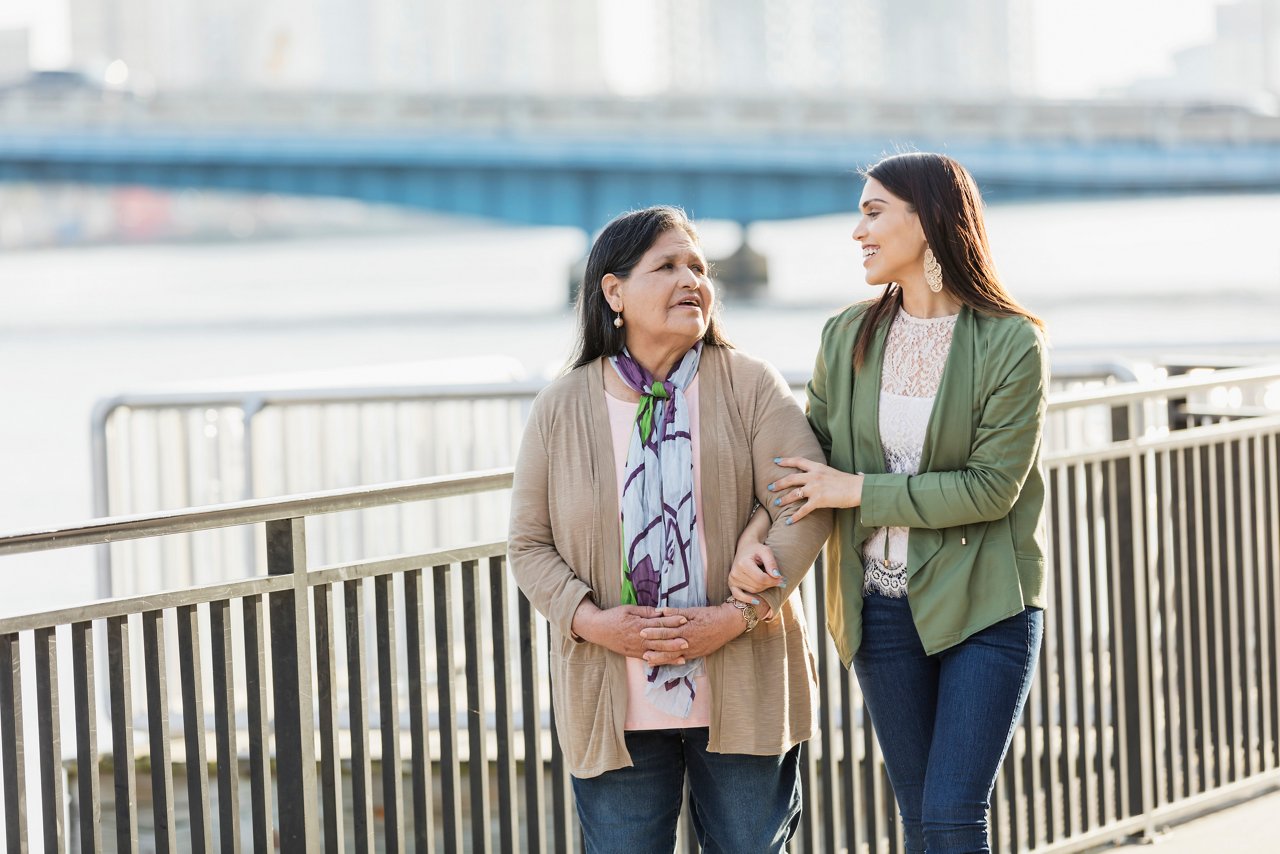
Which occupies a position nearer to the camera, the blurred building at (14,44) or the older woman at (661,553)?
the older woman at (661,553)

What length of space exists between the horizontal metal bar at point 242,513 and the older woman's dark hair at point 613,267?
1.56ft

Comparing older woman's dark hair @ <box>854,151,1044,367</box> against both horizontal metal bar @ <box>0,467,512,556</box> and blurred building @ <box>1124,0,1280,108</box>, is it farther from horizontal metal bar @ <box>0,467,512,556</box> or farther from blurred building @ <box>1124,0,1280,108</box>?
blurred building @ <box>1124,0,1280,108</box>

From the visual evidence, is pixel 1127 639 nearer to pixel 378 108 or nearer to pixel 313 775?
pixel 313 775

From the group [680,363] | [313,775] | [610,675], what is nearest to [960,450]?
[680,363]

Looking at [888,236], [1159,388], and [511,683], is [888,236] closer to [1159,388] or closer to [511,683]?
[511,683]

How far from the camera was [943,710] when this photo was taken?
3.07 meters

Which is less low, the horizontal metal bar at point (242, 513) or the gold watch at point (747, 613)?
the horizontal metal bar at point (242, 513)

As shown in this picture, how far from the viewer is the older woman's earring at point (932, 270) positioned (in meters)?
3.08

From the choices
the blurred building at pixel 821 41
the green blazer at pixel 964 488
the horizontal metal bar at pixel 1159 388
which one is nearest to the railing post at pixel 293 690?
the green blazer at pixel 964 488

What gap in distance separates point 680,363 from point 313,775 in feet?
3.87

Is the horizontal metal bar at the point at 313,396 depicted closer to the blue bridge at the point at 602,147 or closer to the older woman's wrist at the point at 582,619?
the older woman's wrist at the point at 582,619

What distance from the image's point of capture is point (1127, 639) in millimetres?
4574

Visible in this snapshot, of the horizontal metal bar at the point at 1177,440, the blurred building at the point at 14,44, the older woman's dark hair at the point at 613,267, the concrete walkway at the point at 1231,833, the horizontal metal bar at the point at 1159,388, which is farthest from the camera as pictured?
the blurred building at the point at 14,44

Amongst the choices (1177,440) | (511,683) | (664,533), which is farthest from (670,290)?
(1177,440)
